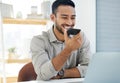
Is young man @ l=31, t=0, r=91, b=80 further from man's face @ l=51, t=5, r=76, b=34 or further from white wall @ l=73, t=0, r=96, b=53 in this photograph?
white wall @ l=73, t=0, r=96, b=53

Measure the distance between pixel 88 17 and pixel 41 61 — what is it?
144 centimetres

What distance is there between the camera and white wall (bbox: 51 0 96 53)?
235 centimetres

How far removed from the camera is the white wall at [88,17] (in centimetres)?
235

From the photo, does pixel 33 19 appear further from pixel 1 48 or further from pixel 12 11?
pixel 1 48

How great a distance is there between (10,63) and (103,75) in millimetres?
1732

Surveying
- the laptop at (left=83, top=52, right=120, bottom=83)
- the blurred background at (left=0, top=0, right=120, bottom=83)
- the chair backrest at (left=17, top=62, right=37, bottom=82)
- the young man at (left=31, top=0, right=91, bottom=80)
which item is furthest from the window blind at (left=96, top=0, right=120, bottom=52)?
the laptop at (left=83, top=52, right=120, bottom=83)

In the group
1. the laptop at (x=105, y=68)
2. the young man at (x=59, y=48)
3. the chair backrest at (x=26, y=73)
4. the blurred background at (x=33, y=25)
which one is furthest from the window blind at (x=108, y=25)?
the laptop at (x=105, y=68)

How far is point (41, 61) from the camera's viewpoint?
42.2 inches

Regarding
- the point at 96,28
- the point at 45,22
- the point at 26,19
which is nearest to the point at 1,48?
the point at 26,19

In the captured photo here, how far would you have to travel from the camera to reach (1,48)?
6.60ft

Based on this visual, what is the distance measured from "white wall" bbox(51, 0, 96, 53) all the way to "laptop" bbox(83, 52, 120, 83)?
1.84 m

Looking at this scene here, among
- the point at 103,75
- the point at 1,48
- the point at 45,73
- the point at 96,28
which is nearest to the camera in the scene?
the point at 103,75

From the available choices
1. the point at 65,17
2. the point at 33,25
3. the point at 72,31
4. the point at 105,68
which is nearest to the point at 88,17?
the point at 33,25

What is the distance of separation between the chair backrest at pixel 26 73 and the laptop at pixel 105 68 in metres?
0.72
